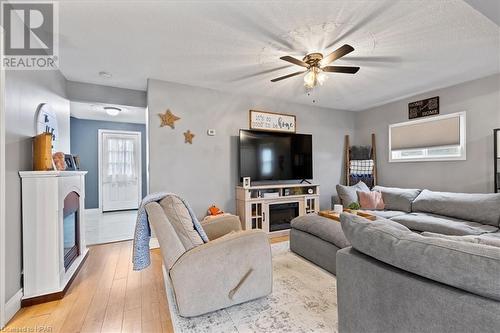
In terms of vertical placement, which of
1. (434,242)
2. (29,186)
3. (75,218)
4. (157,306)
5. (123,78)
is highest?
(123,78)

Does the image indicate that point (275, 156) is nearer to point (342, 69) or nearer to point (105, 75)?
point (342, 69)

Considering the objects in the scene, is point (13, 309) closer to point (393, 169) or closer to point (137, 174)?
point (137, 174)

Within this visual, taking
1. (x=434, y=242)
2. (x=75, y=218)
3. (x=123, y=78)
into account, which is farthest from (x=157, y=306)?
(x=123, y=78)

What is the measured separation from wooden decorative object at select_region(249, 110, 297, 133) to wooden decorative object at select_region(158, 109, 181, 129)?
1.37 m

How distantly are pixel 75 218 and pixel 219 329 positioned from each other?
2425 millimetres

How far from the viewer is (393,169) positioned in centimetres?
473

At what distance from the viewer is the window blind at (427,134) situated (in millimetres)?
3818

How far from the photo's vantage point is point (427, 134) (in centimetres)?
416

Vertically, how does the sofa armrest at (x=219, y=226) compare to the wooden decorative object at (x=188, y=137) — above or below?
below

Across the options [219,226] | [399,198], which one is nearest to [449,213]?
[399,198]

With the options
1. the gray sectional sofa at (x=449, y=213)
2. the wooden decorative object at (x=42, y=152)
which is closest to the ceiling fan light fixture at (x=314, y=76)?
the gray sectional sofa at (x=449, y=213)

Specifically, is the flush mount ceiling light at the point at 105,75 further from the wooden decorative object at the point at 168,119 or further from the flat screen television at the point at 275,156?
the flat screen television at the point at 275,156

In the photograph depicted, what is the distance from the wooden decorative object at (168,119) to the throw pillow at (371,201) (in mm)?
3459

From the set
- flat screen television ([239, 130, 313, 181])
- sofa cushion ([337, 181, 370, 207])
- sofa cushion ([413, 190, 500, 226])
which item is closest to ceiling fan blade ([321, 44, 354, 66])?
flat screen television ([239, 130, 313, 181])
